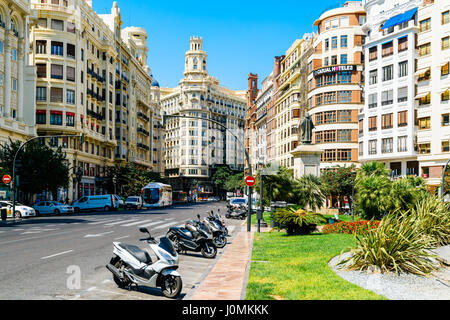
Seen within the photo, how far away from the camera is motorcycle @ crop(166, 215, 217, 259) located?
14.4 m

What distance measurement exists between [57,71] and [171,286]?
54.2 metres

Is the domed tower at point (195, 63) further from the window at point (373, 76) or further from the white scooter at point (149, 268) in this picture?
the white scooter at point (149, 268)

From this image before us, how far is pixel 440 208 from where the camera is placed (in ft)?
49.8

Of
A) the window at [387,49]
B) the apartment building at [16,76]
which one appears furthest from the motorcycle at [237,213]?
the window at [387,49]

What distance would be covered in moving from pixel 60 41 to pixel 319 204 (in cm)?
4289

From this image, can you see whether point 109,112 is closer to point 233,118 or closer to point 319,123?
point 319,123

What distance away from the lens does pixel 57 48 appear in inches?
2272

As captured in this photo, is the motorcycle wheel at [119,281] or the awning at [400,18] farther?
the awning at [400,18]

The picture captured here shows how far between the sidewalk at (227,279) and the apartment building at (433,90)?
109ft

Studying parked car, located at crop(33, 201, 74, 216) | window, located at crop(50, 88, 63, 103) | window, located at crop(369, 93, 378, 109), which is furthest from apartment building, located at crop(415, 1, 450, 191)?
window, located at crop(50, 88, 63, 103)

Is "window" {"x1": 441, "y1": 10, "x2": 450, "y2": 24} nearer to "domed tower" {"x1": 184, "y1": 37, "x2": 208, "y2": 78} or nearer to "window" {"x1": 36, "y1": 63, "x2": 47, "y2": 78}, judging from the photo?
"window" {"x1": 36, "y1": 63, "x2": 47, "y2": 78}

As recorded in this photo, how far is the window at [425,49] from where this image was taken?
4628cm

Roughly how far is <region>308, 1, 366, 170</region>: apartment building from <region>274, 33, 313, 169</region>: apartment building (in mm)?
4157

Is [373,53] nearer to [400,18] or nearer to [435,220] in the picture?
[400,18]
